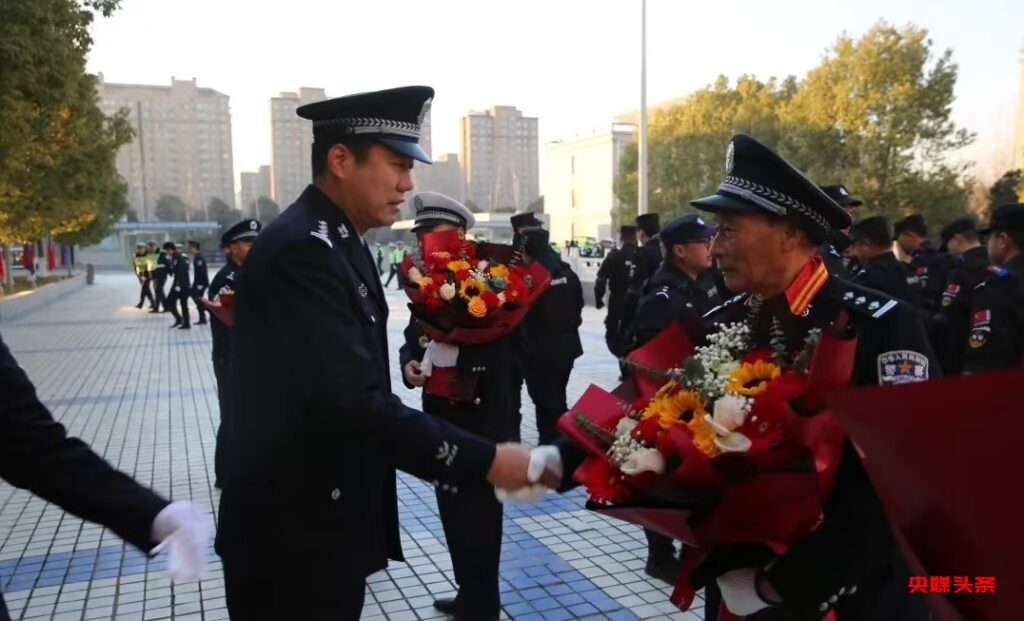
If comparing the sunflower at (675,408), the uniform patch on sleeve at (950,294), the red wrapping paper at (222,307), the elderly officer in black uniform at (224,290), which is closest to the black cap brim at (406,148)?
the sunflower at (675,408)

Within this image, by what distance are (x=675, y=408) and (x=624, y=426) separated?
6.3 inches

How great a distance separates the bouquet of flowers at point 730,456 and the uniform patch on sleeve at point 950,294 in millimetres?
4463

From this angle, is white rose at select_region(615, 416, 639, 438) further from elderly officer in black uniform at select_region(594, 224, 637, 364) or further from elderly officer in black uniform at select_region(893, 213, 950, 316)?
elderly officer in black uniform at select_region(594, 224, 637, 364)

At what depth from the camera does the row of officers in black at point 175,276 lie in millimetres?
16531

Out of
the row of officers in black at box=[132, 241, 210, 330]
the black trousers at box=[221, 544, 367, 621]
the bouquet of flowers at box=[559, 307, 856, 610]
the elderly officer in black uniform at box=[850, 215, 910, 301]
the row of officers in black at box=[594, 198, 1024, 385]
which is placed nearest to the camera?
the bouquet of flowers at box=[559, 307, 856, 610]

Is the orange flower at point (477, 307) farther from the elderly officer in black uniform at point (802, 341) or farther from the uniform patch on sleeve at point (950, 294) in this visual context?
the uniform patch on sleeve at point (950, 294)

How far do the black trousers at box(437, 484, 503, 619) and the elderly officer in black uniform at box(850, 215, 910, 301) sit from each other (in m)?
3.76

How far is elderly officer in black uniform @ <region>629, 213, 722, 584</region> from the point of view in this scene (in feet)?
13.0

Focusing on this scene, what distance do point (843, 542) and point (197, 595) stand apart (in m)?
3.42

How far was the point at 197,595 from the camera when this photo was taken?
3926mm

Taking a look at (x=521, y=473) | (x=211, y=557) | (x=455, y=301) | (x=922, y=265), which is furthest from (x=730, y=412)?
(x=922, y=265)

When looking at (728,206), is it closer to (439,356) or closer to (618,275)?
(439,356)

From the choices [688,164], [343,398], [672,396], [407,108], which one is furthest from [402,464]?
[688,164]

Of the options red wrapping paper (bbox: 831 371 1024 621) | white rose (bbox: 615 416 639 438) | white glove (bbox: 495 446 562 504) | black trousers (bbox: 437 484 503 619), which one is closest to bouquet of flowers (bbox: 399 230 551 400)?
black trousers (bbox: 437 484 503 619)
